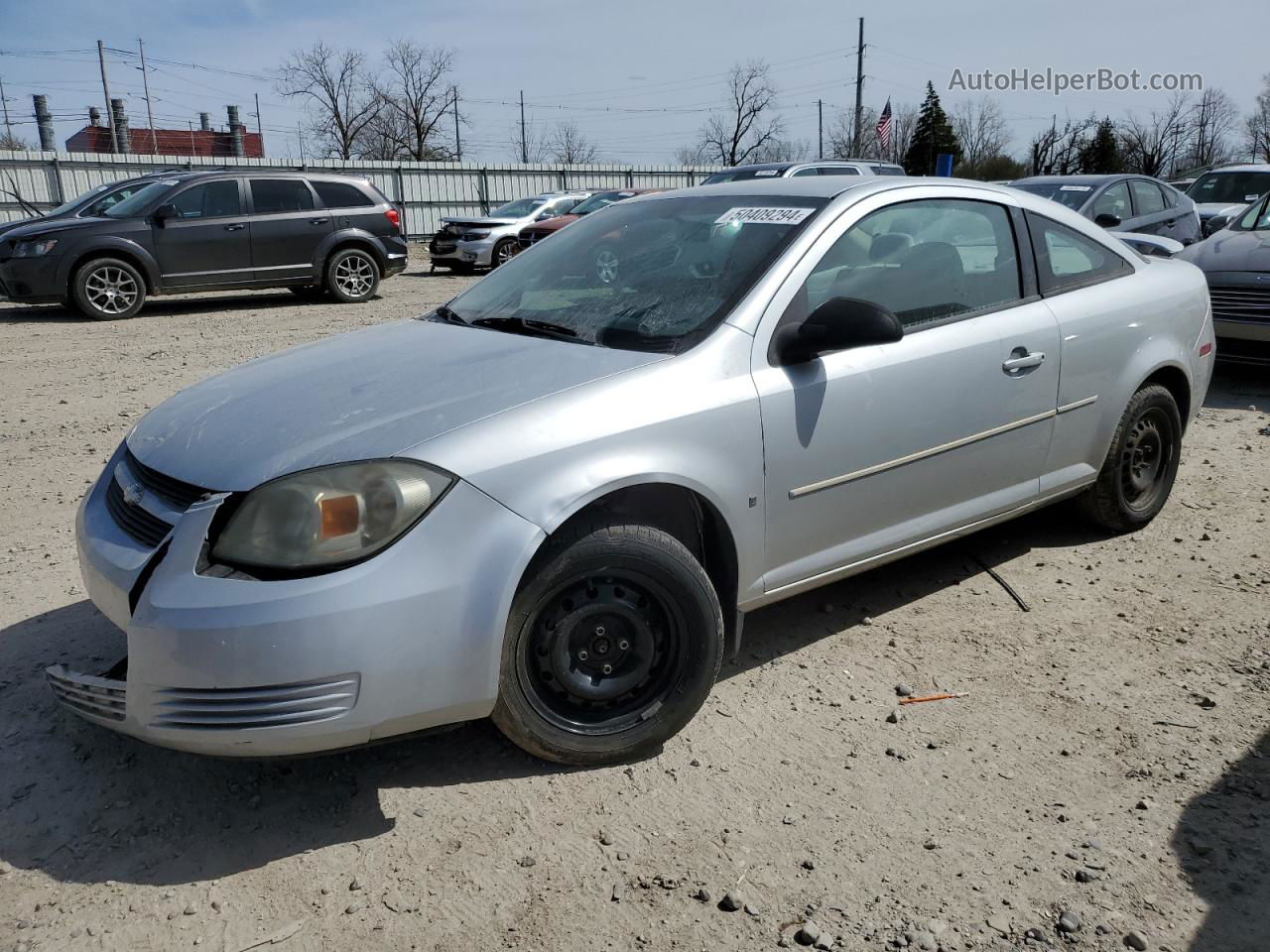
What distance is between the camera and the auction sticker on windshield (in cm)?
348

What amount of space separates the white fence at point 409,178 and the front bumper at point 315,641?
70.2 ft

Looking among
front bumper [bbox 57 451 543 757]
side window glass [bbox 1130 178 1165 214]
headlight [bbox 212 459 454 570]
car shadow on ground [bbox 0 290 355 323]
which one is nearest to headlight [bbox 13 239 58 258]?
car shadow on ground [bbox 0 290 355 323]

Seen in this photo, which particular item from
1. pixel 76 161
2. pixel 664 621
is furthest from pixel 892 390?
pixel 76 161

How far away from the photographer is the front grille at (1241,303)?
295 inches

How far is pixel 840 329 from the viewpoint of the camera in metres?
3.11

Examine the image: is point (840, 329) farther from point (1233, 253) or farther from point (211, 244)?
point (211, 244)

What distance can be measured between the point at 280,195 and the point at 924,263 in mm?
11380

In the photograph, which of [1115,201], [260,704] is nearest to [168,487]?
[260,704]

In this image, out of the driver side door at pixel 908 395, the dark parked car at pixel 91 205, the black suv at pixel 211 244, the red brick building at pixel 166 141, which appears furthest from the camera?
the red brick building at pixel 166 141

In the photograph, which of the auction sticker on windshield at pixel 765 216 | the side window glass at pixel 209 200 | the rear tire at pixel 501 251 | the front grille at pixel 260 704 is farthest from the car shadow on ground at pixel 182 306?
the front grille at pixel 260 704

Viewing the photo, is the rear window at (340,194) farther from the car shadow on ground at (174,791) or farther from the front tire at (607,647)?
the front tire at (607,647)

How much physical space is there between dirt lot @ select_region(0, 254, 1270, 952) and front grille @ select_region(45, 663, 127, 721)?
0.32 m

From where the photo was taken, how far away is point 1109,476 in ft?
14.7

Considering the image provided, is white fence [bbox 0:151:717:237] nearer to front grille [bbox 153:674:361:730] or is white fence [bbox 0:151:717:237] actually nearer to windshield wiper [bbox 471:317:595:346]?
windshield wiper [bbox 471:317:595:346]
